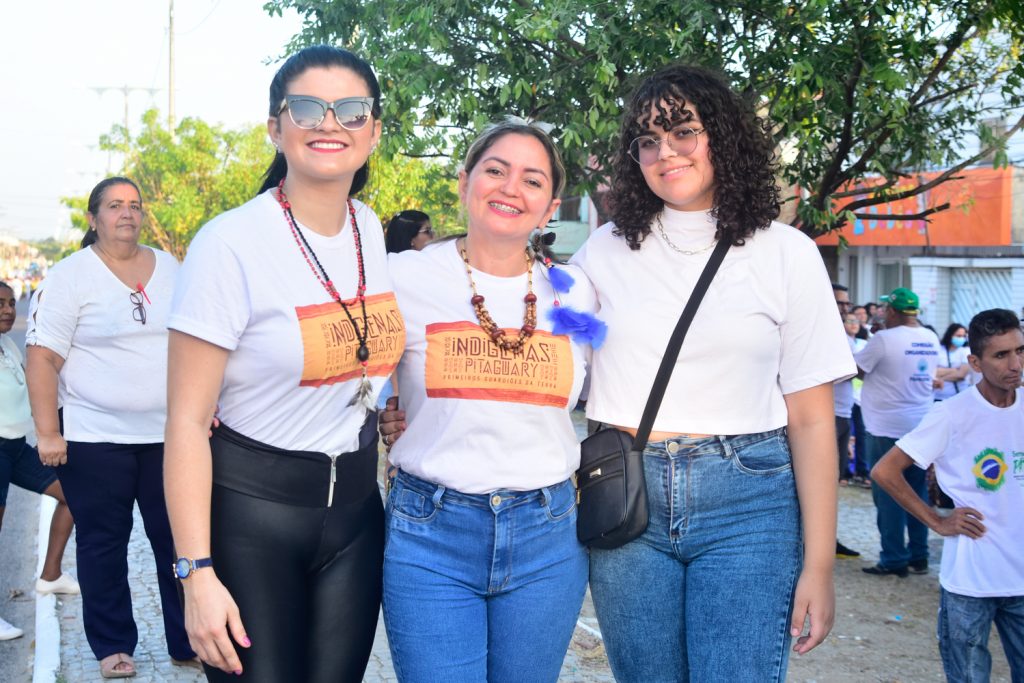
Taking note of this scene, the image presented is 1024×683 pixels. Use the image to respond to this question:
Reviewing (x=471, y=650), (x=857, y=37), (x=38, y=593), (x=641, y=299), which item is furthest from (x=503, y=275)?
(x=38, y=593)

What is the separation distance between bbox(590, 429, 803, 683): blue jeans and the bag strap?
0.05m

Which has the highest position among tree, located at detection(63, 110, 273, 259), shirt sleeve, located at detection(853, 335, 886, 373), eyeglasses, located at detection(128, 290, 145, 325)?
tree, located at detection(63, 110, 273, 259)

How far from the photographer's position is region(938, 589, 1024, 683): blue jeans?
3.93 meters

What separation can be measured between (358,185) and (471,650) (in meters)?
1.24

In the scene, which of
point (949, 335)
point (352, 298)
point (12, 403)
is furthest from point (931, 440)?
point (949, 335)

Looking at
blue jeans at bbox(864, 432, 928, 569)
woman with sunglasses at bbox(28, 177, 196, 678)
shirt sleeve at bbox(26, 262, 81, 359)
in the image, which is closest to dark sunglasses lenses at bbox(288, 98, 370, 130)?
woman with sunglasses at bbox(28, 177, 196, 678)

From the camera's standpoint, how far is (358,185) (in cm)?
285

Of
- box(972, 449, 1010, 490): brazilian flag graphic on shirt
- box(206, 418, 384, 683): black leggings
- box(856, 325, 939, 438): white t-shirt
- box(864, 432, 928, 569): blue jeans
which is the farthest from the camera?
box(856, 325, 939, 438): white t-shirt

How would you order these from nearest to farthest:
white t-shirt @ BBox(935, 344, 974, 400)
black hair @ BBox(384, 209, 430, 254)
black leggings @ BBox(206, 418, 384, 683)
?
1. black leggings @ BBox(206, 418, 384, 683)
2. black hair @ BBox(384, 209, 430, 254)
3. white t-shirt @ BBox(935, 344, 974, 400)

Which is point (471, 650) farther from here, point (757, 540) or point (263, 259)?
point (263, 259)

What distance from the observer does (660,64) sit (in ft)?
20.7

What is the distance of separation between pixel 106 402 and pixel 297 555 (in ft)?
8.57

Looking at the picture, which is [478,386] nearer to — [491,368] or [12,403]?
[491,368]

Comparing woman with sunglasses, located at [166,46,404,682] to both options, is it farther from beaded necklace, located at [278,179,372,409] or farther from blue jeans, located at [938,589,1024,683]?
blue jeans, located at [938,589,1024,683]
